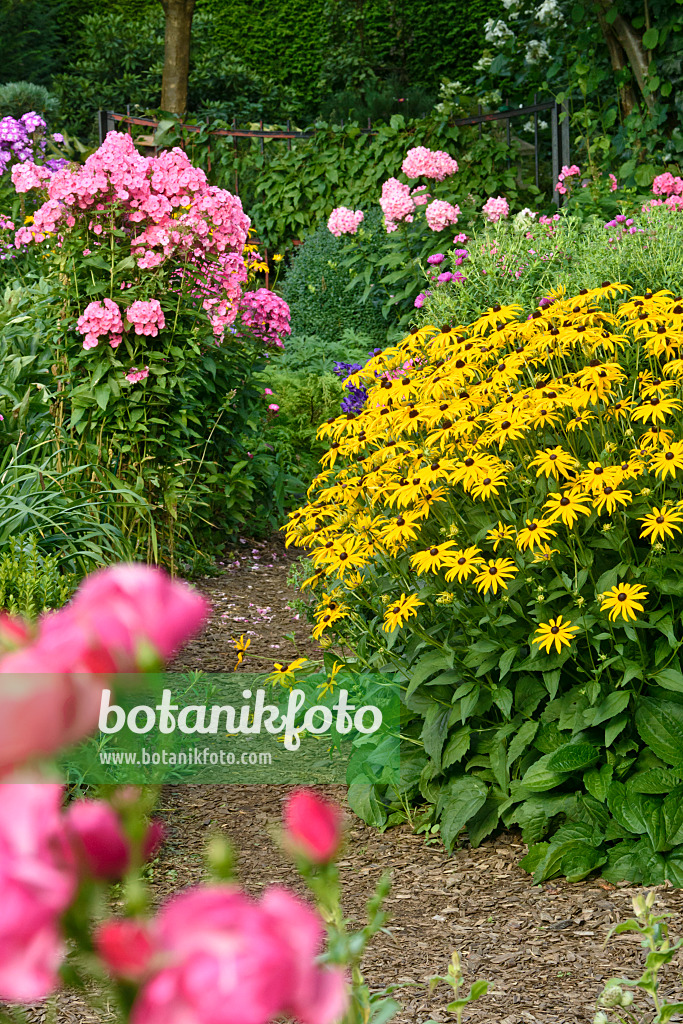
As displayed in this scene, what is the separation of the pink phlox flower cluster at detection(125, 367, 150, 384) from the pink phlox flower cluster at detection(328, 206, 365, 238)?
4.41m

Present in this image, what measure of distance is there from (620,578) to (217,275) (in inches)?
119

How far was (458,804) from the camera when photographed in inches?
113

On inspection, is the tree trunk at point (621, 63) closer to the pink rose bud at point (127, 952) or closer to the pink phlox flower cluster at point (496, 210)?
the pink phlox flower cluster at point (496, 210)

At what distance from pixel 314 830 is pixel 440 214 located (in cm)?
758

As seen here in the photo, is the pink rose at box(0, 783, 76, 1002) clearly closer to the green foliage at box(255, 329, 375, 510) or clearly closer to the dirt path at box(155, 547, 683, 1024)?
the dirt path at box(155, 547, 683, 1024)

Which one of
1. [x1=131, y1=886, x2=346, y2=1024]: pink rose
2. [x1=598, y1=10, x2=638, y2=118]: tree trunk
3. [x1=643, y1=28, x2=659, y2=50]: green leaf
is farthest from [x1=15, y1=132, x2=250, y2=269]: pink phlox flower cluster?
[x1=598, y1=10, x2=638, y2=118]: tree trunk

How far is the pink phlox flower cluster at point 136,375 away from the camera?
15.3 feet

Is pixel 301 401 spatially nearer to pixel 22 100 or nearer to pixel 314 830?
pixel 314 830

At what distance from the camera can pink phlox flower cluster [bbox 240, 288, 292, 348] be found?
5672 millimetres

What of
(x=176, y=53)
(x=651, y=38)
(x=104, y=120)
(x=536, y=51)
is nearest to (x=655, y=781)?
(x=651, y=38)

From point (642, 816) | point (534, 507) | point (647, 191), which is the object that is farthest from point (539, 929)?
point (647, 191)

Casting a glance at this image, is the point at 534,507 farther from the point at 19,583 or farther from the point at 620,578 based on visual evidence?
the point at 19,583

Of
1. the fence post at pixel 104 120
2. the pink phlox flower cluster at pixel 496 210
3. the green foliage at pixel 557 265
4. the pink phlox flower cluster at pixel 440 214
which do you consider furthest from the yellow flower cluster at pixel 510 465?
the fence post at pixel 104 120

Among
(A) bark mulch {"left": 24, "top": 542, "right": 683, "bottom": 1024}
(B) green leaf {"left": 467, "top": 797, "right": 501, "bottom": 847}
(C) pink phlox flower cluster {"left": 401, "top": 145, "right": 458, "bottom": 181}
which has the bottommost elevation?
(A) bark mulch {"left": 24, "top": 542, "right": 683, "bottom": 1024}
